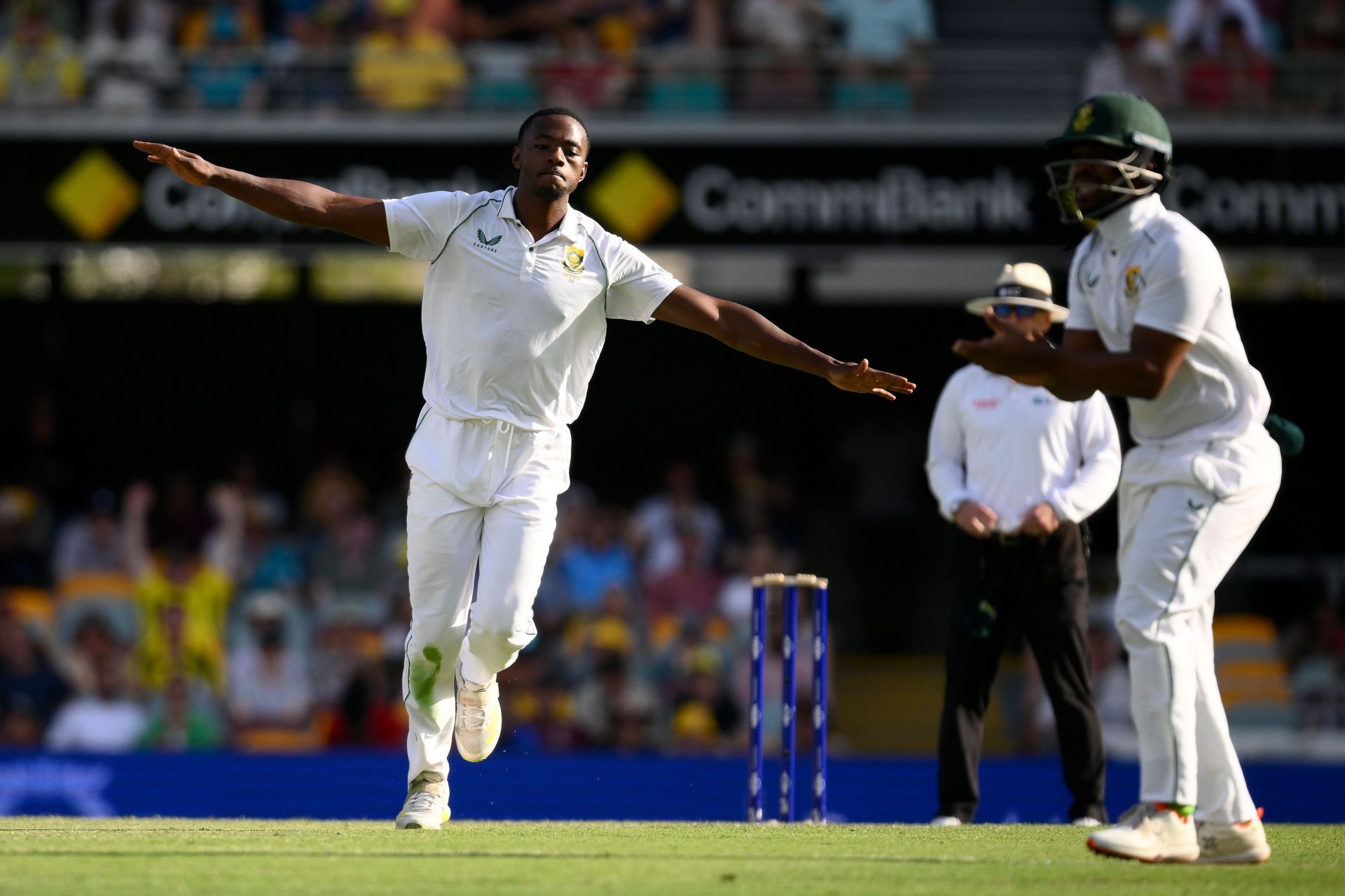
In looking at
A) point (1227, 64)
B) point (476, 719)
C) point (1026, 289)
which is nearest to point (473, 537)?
point (476, 719)

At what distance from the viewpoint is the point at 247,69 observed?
1296 centimetres

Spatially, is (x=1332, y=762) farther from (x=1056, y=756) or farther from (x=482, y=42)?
(x=482, y=42)

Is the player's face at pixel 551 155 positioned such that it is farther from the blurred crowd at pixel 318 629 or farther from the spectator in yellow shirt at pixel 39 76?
the spectator in yellow shirt at pixel 39 76

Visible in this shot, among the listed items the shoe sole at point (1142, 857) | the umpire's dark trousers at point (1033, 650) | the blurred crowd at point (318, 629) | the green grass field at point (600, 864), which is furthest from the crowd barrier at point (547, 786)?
the shoe sole at point (1142, 857)

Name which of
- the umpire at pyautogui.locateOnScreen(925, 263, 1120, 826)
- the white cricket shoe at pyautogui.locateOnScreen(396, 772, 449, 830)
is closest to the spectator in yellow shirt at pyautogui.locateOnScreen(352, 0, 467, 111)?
the umpire at pyautogui.locateOnScreen(925, 263, 1120, 826)

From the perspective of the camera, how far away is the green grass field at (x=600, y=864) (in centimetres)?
454

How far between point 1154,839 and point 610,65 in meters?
8.91

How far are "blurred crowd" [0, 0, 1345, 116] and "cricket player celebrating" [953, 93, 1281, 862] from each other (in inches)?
306

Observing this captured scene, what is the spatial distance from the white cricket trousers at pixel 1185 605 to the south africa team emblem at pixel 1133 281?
437 millimetres

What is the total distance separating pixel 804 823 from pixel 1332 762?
6.10 metres

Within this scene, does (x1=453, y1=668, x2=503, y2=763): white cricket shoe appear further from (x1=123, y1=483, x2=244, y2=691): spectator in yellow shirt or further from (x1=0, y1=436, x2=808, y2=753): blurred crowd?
(x1=123, y1=483, x2=244, y2=691): spectator in yellow shirt

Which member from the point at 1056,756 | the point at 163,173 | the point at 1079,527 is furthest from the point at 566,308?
the point at 163,173

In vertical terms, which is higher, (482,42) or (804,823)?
(482,42)

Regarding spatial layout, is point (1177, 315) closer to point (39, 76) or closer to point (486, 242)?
point (486, 242)
